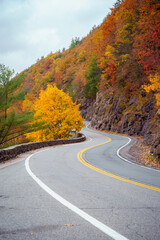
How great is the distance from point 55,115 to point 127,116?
12.3 m

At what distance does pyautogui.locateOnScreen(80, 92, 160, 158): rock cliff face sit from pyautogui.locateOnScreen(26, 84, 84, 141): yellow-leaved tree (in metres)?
A: 8.47

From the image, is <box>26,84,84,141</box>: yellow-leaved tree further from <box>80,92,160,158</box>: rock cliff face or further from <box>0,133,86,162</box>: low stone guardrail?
<box>80,92,160,158</box>: rock cliff face

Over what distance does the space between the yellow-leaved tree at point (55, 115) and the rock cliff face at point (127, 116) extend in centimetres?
847

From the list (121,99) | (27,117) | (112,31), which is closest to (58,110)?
(27,117)

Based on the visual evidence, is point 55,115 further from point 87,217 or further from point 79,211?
point 87,217

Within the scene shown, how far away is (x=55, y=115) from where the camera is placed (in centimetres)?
3027

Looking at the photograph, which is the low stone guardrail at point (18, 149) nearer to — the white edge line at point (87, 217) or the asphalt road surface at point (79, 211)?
the asphalt road surface at point (79, 211)

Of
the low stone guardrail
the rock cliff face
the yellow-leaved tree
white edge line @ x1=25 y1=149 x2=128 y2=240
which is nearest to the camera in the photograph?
white edge line @ x1=25 y1=149 x2=128 y2=240

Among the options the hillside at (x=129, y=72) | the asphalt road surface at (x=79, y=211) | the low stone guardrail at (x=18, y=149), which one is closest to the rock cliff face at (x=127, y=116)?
the hillside at (x=129, y=72)

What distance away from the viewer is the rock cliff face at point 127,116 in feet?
97.5

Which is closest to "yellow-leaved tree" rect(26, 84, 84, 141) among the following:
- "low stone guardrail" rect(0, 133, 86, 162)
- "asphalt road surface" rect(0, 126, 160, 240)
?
"low stone guardrail" rect(0, 133, 86, 162)

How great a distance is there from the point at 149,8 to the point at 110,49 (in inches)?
575

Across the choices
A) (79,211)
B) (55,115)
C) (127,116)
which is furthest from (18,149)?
(127,116)

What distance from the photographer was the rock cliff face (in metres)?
29.7
